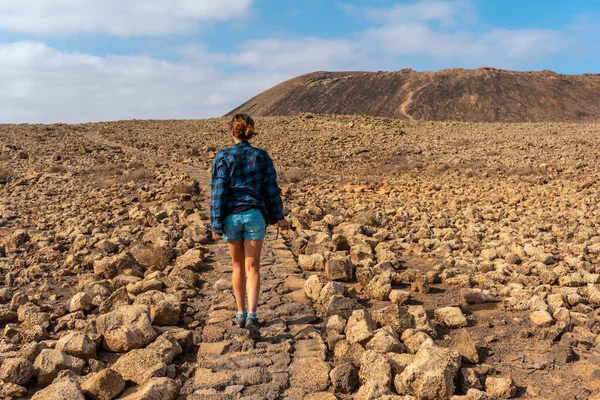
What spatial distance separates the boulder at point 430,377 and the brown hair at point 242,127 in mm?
2004

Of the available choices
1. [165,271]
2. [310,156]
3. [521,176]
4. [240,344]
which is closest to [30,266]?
[165,271]

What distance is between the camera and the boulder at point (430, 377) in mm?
2842

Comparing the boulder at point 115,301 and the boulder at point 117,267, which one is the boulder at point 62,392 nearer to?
the boulder at point 115,301

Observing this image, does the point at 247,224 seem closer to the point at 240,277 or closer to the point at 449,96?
the point at 240,277

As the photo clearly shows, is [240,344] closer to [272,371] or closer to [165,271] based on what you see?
[272,371]

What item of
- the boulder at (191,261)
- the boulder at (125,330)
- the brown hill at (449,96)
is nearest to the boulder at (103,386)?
the boulder at (125,330)

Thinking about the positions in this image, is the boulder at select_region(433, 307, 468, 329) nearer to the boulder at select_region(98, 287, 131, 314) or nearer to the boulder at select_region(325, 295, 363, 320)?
the boulder at select_region(325, 295, 363, 320)

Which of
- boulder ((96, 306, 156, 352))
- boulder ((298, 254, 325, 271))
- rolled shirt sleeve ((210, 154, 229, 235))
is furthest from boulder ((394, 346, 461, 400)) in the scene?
boulder ((298, 254, 325, 271))

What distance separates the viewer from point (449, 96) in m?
58.9

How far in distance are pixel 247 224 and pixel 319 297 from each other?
110 cm

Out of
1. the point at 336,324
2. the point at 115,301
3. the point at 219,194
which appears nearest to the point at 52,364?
the point at 115,301

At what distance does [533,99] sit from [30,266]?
60.0m

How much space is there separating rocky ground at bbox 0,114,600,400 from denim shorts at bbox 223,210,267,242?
2.49ft

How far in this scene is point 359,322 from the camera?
3.63m
